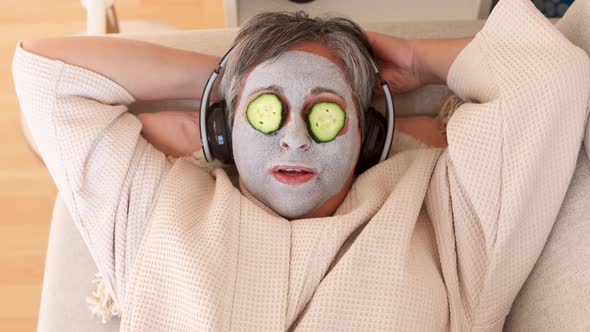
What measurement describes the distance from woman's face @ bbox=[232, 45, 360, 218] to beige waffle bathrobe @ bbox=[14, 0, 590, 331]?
0.04m

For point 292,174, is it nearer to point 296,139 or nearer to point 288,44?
point 296,139

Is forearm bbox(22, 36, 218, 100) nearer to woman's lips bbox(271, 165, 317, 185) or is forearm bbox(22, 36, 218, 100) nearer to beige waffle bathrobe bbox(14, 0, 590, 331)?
beige waffle bathrobe bbox(14, 0, 590, 331)

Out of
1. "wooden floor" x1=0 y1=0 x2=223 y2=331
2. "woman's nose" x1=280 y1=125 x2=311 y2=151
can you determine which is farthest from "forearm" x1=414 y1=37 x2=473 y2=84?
"wooden floor" x1=0 y1=0 x2=223 y2=331

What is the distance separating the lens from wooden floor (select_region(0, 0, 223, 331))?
5.22ft

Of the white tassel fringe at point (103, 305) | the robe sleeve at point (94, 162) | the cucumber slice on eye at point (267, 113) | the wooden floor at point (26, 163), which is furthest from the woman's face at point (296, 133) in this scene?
the wooden floor at point (26, 163)

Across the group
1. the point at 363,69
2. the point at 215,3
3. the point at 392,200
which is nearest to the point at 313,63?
the point at 363,69

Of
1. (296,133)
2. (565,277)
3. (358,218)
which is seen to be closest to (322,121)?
(296,133)

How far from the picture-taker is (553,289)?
1007mm

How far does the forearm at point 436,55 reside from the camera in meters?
1.21

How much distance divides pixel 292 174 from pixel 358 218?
12 cm

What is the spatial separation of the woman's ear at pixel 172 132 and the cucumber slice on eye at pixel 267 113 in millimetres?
228

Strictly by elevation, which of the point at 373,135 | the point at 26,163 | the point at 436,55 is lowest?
the point at 26,163

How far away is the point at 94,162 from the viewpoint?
1105mm

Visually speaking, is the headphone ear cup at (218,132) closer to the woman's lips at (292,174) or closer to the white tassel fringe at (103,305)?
the woman's lips at (292,174)
